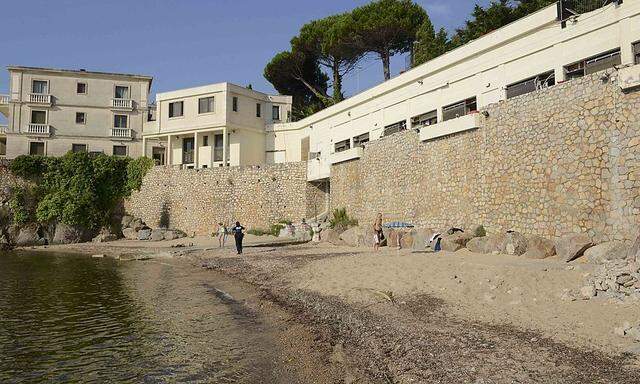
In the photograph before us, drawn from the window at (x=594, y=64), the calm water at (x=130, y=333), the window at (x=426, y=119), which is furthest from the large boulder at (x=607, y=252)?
the window at (x=426, y=119)

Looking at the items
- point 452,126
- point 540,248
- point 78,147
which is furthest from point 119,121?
point 540,248

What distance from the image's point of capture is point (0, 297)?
14414 mm

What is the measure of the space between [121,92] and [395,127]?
32.7 meters

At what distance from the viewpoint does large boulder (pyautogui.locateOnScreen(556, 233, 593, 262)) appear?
13484mm

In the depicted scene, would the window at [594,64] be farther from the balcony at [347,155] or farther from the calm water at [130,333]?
the calm water at [130,333]

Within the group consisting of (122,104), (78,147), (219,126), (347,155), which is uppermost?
(122,104)

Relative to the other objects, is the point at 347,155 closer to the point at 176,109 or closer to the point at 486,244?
the point at 486,244

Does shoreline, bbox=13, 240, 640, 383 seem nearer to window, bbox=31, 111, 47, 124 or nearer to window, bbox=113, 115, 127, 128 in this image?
window, bbox=113, 115, 127, 128

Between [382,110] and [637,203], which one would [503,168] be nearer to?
[637,203]

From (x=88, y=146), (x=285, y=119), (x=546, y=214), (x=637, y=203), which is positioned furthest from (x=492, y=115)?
(x=88, y=146)

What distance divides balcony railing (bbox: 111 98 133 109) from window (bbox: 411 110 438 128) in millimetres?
32795

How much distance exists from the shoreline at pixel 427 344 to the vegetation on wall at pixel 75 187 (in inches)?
1238

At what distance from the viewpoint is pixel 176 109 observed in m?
42.5

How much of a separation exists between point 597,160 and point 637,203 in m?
1.99
